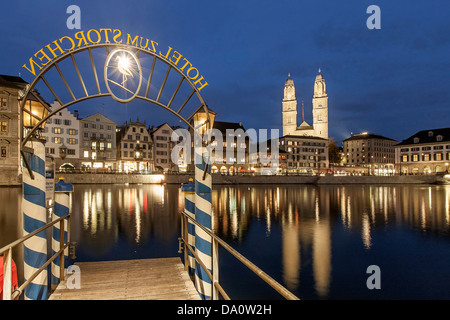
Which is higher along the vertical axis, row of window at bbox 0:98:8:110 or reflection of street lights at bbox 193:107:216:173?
row of window at bbox 0:98:8:110

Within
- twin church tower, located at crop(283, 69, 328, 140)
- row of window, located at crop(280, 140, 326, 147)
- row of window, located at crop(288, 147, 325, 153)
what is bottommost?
row of window, located at crop(288, 147, 325, 153)

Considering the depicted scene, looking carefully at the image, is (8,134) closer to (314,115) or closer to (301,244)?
(301,244)

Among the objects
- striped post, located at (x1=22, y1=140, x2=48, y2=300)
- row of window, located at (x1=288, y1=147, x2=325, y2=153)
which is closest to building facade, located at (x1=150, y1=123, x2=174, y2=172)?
row of window, located at (x1=288, y1=147, x2=325, y2=153)

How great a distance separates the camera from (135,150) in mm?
84812

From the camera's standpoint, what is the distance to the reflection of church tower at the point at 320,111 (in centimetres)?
15662

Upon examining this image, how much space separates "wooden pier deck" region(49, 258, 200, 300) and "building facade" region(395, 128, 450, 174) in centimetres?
11937

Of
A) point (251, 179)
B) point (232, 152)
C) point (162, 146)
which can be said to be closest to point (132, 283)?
point (251, 179)

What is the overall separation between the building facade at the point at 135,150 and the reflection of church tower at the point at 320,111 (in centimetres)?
9744

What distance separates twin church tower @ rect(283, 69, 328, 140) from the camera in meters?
157

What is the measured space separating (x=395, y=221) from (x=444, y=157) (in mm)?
96419

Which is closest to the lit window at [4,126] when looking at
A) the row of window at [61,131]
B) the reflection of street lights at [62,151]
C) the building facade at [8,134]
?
the building facade at [8,134]

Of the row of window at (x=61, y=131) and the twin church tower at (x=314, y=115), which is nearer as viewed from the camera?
the row of window at (x=61, y=131)

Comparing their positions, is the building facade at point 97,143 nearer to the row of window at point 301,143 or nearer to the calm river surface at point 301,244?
the calm river surface at point 301,244

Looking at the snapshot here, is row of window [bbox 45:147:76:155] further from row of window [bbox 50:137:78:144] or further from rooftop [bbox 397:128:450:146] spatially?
rooftop [bbox 397:128:450:146]
